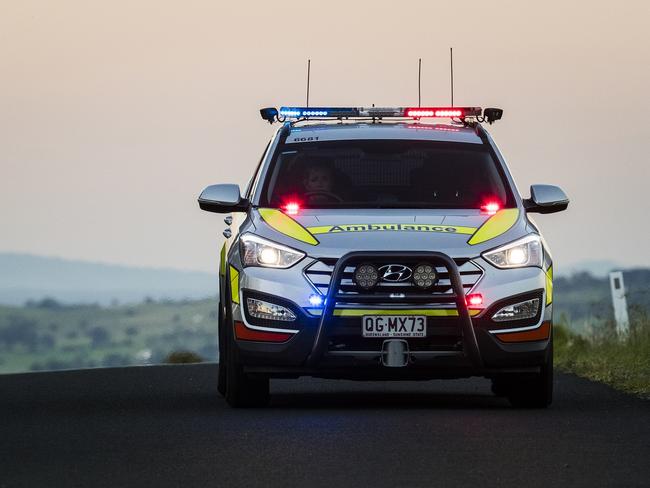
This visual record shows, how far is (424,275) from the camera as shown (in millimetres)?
13023

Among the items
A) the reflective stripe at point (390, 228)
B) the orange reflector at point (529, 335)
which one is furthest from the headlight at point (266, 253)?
the orange reflector at point (529, 335)

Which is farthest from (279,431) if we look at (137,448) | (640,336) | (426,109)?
(640,336)

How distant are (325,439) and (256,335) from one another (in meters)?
2.24

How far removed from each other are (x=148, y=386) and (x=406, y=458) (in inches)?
291

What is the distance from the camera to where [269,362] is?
13.2 metres

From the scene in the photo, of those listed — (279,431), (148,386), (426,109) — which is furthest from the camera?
(148,386)

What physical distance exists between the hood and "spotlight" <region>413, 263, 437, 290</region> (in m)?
0.13

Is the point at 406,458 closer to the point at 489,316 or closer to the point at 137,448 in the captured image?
the point at 137,448

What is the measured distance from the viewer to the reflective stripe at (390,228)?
13227 millimetres

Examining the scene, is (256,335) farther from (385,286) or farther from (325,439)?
(325,439)

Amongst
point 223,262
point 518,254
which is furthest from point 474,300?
point 223,262

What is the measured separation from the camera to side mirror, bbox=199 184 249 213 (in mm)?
14031

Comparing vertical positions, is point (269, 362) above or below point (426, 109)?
below

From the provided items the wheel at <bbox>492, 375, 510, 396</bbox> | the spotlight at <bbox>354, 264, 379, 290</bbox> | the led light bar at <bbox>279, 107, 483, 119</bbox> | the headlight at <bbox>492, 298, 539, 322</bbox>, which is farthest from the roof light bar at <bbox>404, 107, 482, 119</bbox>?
the spotlight at <bbox>354, 264, 379, 290</bbox>
